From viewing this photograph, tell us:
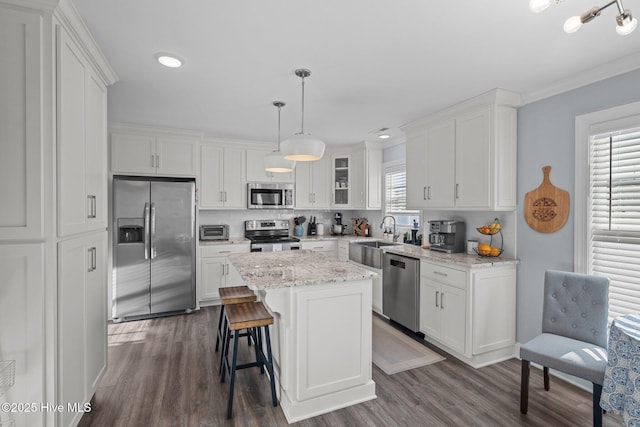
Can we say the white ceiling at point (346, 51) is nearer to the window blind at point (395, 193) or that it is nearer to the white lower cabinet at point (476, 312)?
the window blind at point (395, 193)

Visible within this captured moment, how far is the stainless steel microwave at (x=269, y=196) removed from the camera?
4895mm

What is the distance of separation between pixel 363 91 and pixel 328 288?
180 cm

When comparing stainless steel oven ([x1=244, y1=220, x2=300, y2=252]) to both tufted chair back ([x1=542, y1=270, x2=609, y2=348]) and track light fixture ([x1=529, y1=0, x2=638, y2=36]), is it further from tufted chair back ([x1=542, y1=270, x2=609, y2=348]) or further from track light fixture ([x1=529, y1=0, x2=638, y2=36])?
track light fixture ([x1=529, y1=0, x2=638, y2=36])

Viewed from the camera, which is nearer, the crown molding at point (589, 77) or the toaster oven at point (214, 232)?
the crown molding at point (589, 77)

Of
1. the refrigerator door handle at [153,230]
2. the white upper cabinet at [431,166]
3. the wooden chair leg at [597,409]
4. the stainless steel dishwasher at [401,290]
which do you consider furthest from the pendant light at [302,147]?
the refrigerator door handle at [153,230]

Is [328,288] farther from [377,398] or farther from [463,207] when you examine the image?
[463,207]

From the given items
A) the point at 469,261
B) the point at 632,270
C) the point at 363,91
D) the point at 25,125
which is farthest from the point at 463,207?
the point at 25,125

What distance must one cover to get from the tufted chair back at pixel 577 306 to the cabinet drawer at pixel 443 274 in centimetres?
65

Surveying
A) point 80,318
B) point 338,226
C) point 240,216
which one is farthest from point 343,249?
point 80,318

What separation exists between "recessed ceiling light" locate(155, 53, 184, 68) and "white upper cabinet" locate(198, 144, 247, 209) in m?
2.40

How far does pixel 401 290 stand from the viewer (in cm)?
359

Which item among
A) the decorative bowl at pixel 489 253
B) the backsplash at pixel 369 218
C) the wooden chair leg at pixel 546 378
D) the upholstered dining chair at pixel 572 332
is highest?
the backsplash at pixel 369 218

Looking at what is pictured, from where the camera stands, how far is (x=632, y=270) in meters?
2.25

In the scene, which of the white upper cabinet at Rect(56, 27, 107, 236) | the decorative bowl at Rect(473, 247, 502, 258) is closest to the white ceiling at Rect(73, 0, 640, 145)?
the white upper cabinet at Rect(56, 27, 107, 236)
